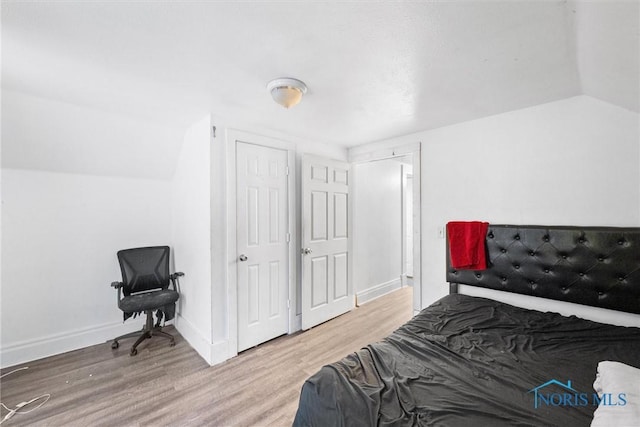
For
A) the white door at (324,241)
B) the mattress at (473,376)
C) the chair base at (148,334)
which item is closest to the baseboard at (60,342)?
the chair base at (148,334)

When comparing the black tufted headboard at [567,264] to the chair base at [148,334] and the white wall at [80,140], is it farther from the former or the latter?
the white wall at [80,140]

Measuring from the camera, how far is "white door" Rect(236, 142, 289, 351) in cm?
254

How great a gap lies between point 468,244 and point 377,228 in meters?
1.84

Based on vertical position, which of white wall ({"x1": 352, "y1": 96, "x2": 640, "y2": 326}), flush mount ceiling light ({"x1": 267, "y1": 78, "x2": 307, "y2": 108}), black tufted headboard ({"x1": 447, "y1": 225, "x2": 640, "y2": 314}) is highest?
flush mount ceiling light ({"x1": 267, "y1": 78, "x2": 307, "y2": 108})

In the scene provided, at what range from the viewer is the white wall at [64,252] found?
7.78ft

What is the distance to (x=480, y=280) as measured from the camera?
231 cm

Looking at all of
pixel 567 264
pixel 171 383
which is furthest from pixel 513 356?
pixel 171 383

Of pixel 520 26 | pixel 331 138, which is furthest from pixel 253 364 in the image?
pixel 520 26

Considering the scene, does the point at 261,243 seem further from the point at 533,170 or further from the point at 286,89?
the point at 533,170

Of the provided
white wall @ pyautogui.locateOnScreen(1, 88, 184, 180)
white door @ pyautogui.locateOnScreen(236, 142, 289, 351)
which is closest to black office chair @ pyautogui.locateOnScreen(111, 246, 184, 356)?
white door @ pyautogui.locateOnScreen(236, 142, 289, 351)

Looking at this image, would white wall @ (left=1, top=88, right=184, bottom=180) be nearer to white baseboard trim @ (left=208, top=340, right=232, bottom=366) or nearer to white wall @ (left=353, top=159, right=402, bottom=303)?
white baseboard trim @ (left=208, top=340, right=232, bottom=366)

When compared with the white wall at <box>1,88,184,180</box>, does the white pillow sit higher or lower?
lower

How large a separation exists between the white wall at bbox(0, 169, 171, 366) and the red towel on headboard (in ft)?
11.1

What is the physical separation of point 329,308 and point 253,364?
1195mm
